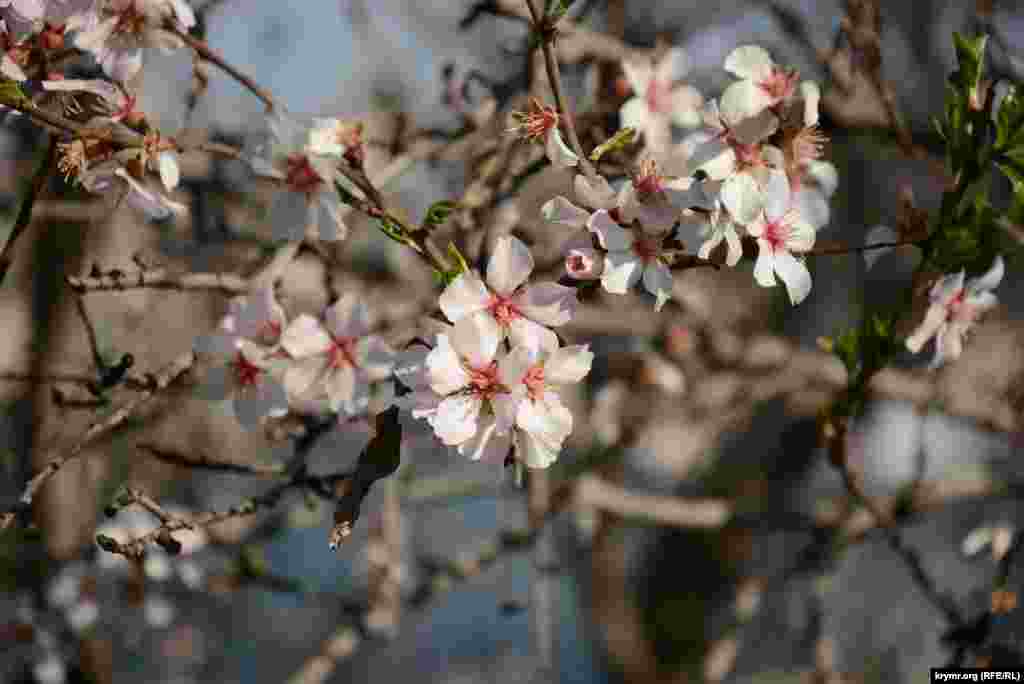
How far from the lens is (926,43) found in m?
4.28

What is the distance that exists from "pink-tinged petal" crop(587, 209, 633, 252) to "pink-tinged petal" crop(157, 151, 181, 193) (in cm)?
39

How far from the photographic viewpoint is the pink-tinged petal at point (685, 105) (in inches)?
50.6

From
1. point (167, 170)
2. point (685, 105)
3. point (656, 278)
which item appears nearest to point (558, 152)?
point (656, 278)

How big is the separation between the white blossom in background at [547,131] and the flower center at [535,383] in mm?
166

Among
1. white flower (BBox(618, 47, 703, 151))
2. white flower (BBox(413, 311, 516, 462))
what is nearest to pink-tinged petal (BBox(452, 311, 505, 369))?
white flower (BBox(413, 311, 516, 462))

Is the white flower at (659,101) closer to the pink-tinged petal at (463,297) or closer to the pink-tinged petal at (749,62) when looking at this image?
the pink-tinged petal at (749,62)

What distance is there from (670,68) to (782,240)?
53 centimetres

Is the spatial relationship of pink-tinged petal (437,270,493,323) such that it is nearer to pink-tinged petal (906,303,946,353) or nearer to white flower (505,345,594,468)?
white flower (505,345,594,468)

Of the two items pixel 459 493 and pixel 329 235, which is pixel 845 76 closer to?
pixel 329 235

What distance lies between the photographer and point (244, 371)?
1081 millimetres

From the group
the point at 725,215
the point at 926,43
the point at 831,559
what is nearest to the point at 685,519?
the point at 831,559

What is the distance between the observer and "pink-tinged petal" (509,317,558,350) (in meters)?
0.83

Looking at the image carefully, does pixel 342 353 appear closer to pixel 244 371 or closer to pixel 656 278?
pixel 244 371

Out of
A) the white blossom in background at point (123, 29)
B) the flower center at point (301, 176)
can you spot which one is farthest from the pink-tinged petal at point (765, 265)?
the white blossom in background at point (123, 29)
